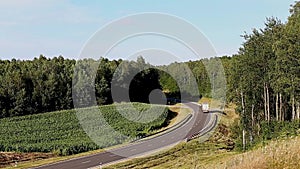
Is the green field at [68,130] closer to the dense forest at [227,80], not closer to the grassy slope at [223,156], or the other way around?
the dense forest at [227,80]

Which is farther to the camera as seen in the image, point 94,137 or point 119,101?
point 119,101

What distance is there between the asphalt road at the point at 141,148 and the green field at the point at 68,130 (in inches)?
174

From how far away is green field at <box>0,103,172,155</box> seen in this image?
6225 cm

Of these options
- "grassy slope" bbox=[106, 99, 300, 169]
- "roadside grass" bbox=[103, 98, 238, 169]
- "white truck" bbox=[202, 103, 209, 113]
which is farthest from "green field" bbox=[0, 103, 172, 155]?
"grassy slope" bbox=[106, 99, 300, 169]

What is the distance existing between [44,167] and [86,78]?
145ft

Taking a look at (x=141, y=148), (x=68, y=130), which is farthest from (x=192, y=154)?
(x=68, y=130)

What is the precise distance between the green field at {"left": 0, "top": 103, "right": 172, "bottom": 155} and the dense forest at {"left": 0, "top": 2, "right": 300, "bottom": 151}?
4.75 m

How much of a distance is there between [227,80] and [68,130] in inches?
1063

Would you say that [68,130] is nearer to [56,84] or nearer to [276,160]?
[56,84]

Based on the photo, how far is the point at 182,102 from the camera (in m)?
103

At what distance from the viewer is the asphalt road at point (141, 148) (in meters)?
48.2

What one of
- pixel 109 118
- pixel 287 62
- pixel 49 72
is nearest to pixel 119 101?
pixel 109 118

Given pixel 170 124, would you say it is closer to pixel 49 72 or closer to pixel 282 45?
pixel 49 72

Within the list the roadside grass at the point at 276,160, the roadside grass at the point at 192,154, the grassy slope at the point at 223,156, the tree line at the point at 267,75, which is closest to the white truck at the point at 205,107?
the grassy slope at the point at 223,156
